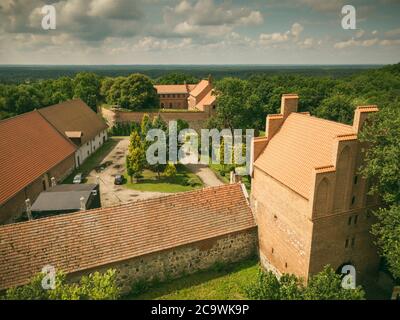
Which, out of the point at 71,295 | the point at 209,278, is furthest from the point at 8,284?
the point at 209,278

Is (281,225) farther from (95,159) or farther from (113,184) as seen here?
(95,159)

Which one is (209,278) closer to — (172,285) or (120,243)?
(172,285)

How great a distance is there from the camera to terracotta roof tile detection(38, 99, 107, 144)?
4406 centimetres

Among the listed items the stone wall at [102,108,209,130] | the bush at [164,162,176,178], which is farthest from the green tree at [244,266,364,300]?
the stone wall at [102,108,209,130]

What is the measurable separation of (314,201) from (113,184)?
87.8 ft

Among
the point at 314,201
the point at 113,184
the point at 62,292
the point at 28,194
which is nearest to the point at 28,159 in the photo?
the point at 28,194

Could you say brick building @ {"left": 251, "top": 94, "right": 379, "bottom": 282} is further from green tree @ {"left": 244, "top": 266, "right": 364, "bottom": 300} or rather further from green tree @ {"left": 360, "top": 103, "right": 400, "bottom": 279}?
green tree @ {"left": 244, "top": 266, "right": 364, "bottom": 300}

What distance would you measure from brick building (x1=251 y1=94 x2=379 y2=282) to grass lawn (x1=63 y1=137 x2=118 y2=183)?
26739 millimetres

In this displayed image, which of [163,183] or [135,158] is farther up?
[135,158]

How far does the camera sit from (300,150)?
19734 mm

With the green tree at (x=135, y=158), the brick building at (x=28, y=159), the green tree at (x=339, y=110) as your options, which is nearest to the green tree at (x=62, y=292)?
the brick building at (x=28, y=159)

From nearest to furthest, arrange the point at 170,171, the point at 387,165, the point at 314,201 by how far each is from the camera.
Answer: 1. the point at 387,165
2. the point at 314,201
3. the point at 170,171

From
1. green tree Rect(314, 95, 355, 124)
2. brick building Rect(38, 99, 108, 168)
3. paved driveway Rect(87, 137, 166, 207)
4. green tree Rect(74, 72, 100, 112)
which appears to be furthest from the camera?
green tree Rect(74, 72, 100, 112)

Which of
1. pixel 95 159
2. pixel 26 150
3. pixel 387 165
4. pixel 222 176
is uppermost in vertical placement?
pixel 387 165
